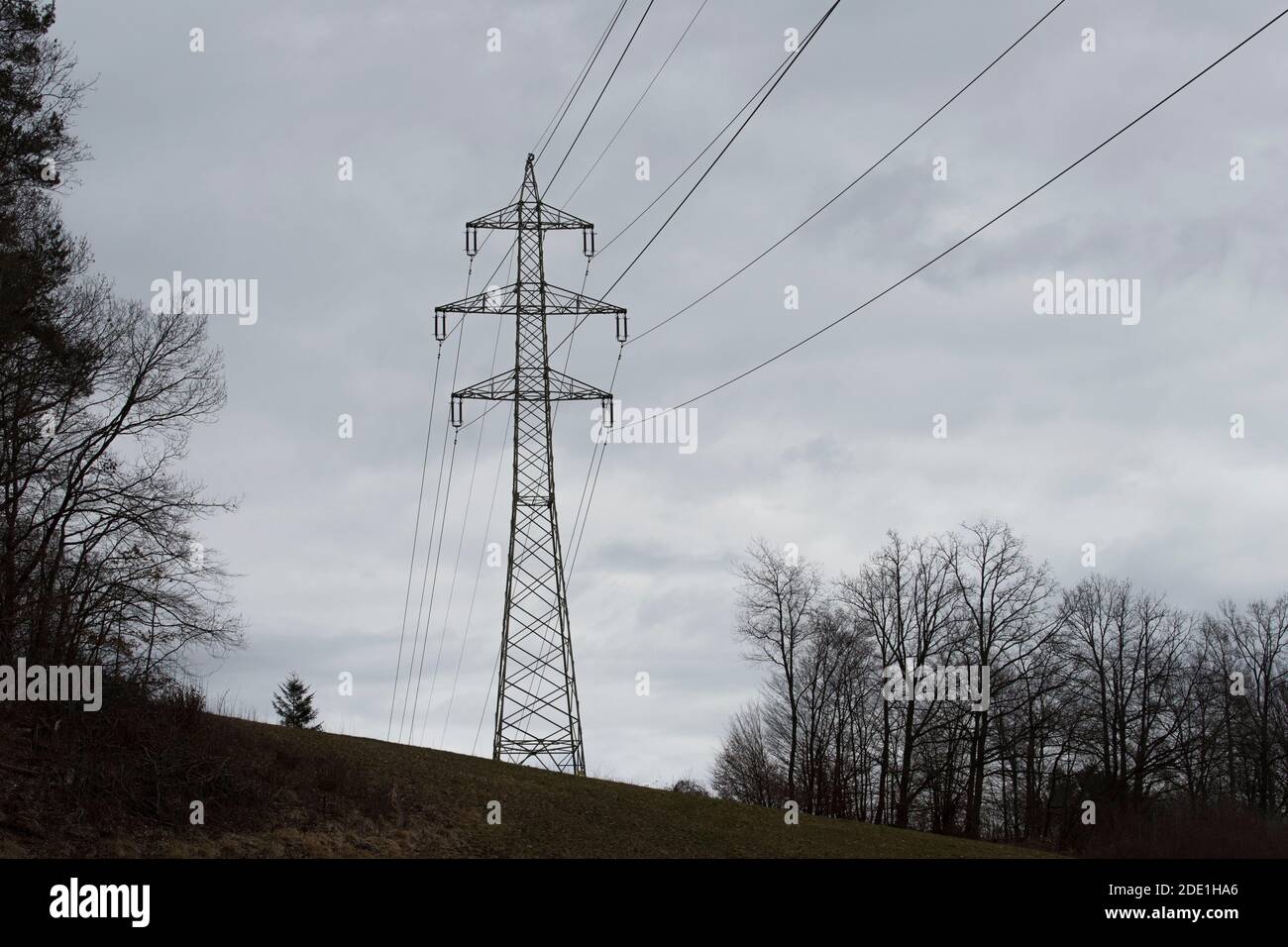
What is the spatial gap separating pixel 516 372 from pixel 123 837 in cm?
1525

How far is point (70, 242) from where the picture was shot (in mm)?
33438

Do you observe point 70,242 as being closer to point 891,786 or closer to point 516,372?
point 516,372

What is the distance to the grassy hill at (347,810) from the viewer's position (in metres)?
22.8

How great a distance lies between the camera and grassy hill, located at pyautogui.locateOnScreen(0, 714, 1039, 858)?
74.8 ft
